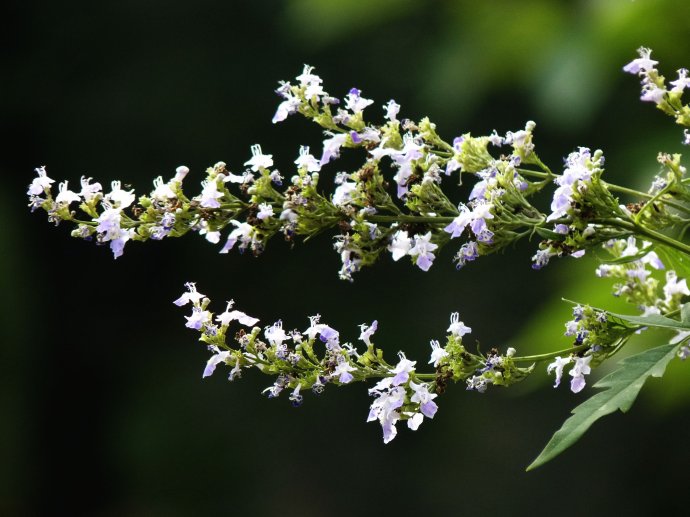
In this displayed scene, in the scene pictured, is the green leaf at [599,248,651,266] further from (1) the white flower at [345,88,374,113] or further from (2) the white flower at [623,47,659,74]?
(1) the white flower at [345,88,374,113]

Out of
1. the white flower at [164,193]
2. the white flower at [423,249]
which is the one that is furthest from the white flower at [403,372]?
the white flower at [164,193]

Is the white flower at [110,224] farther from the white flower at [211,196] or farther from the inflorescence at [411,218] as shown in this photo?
the white flower at [211,196]

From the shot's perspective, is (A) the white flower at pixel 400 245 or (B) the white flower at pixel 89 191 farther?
(B) the white flower at pixel 89 191

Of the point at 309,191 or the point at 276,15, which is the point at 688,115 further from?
the point at 276,15

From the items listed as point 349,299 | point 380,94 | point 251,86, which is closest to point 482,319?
point 349,299

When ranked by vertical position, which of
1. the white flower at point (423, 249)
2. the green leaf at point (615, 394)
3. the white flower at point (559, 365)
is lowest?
the green leaf at point (615, 394)

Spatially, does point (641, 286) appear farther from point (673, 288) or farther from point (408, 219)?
point (408, 219)
